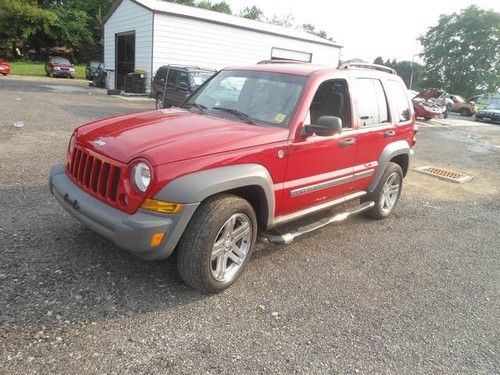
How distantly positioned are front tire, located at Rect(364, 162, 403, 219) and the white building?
49.7ft

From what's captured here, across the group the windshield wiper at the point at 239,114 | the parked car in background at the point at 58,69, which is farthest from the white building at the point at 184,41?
the windshield wiper at the point at 239,114

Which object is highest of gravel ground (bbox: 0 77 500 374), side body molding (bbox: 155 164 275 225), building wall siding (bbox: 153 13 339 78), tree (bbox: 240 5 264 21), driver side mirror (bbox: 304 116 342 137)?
tree (bbox: 240 5 264 21)

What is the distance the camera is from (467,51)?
43.7 m

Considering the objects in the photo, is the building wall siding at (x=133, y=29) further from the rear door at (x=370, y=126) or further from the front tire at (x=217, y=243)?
the front tire at (x=217, y=243)

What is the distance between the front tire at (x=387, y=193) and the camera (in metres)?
5.36

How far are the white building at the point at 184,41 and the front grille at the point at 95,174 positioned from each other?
633 inches

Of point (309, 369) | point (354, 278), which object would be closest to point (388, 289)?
point (354, 278)

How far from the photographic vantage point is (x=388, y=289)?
3.89 metres

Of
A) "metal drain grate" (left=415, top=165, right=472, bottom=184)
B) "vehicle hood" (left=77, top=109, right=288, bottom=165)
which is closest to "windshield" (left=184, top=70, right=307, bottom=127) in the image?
"vehicle hood" (left=77, top=109, right=288, bottom=165)

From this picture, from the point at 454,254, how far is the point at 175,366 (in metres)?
3.64

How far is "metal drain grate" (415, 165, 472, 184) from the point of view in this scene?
28.6 ft

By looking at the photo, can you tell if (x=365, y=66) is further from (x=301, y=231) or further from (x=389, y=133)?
(x=301, y=231)

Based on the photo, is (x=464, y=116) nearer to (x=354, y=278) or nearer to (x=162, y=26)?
(x=162, y=26)

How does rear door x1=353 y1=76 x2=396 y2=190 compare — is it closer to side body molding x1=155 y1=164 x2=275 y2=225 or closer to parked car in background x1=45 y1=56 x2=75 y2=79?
side body molding x1=155 y1=164 x2=275 y2=225
